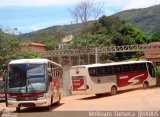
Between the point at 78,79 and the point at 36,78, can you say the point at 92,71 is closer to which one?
the point at 78,79

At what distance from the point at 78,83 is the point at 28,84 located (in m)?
11.5

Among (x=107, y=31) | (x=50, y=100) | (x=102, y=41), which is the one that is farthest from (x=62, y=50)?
(x=50, y=100)

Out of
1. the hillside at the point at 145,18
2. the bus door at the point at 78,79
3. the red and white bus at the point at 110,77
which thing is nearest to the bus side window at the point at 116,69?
the red and white bus at the point at 110,77

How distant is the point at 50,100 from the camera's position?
74.9ft

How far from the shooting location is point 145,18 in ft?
481

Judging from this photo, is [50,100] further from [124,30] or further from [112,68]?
[124,30]

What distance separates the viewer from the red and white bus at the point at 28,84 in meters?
21.7

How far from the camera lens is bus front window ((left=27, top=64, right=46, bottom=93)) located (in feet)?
71.6

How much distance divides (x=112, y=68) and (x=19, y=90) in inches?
550

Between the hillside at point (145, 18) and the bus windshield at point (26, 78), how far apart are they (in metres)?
111

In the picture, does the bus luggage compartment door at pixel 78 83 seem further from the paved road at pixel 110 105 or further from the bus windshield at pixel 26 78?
the bus windshield at pixel 26 78

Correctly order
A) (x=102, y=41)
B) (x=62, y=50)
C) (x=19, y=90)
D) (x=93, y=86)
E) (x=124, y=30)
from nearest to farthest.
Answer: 1. (x=19, y=90)
2. (x=93, y=86)
3. (x=62, y=50)
4. (x=102, y=41)
5. (x=124, y=30)

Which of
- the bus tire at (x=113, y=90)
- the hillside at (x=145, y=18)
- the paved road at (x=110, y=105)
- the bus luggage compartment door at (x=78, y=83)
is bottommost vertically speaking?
the paved road at (x=110, y=105)

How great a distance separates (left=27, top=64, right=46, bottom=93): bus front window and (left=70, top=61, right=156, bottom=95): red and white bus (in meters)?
10.4
